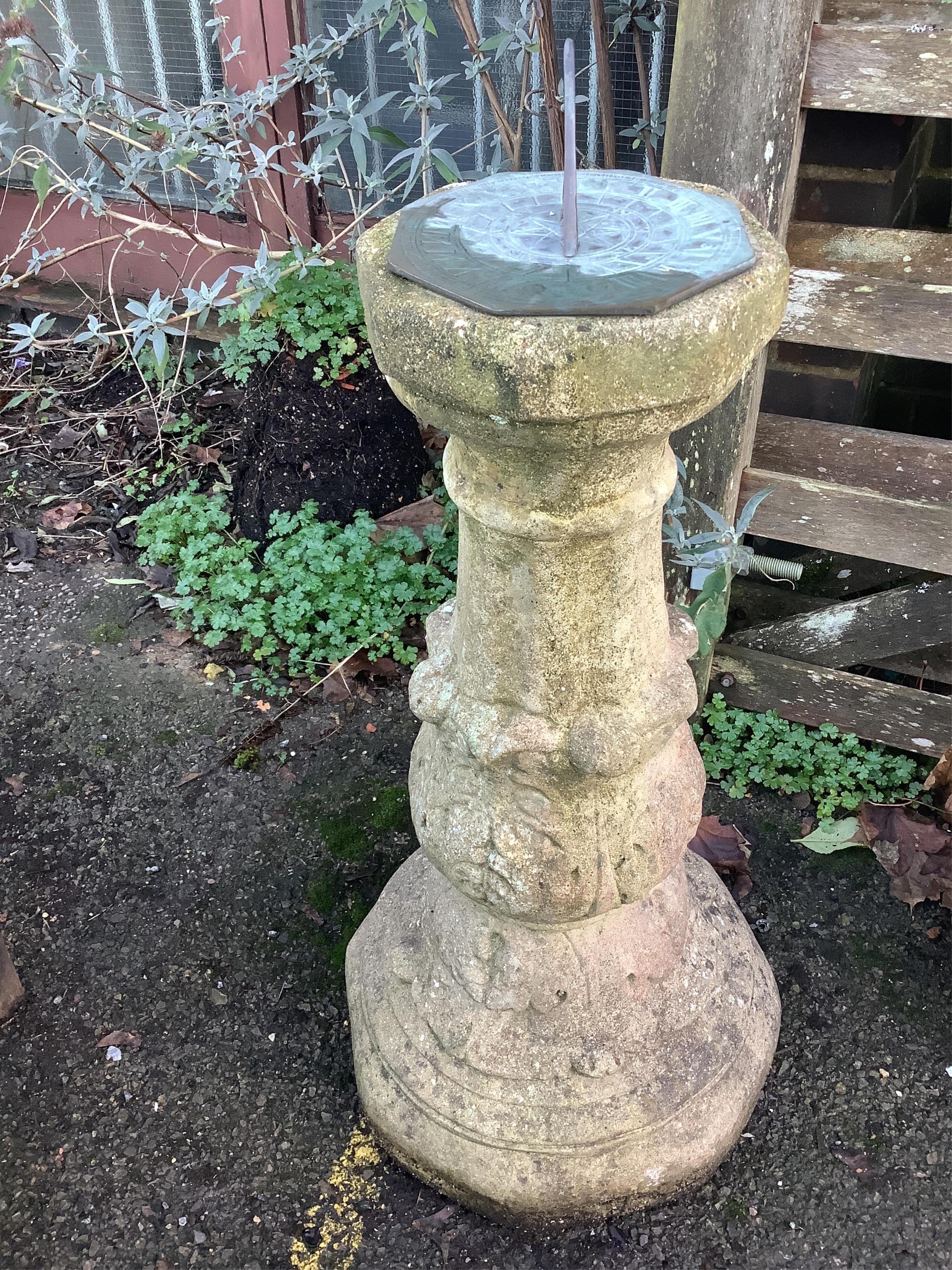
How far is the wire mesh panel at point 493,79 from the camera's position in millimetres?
2791

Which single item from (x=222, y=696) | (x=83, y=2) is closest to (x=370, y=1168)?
(x=222, y=696)

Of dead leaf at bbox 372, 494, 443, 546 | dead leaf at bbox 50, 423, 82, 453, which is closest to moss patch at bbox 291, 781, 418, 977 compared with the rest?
dead leaf at bbox 372, 494, 443, 546

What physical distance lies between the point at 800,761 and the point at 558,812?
125 cm

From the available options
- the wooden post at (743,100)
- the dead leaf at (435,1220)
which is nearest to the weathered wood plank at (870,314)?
the wooden post at (743,100)

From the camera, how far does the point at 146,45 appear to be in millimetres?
3559

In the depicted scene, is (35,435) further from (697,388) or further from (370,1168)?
(697,388)

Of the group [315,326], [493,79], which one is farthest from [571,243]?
[493,79]

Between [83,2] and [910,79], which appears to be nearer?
[910,79]

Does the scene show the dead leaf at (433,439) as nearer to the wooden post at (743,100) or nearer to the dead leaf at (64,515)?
the dead leaf at (64,515)

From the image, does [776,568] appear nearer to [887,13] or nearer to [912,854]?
[912,854]

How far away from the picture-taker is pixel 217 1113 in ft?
6.21

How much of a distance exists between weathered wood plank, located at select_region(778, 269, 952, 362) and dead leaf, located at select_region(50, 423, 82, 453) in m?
2.87

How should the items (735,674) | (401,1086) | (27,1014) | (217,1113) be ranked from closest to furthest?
(401,1086) → (217,1113) → (27,1014) → (735,674)

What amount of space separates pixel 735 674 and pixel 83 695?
1.83 meters
